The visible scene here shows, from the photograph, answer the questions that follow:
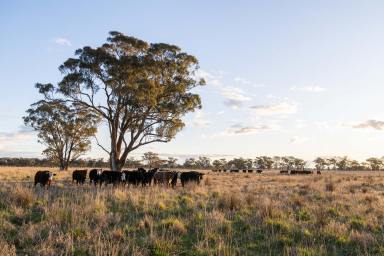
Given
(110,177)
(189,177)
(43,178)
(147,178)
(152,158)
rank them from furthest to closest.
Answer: (152,158)
(189,177)
(147,178)
(110,177)
(43,178)

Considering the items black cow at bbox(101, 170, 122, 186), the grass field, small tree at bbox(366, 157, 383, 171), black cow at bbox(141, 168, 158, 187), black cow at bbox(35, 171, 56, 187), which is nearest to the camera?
the grass field

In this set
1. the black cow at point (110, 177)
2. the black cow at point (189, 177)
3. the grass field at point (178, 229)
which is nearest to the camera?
the grass field at point (178, 229)

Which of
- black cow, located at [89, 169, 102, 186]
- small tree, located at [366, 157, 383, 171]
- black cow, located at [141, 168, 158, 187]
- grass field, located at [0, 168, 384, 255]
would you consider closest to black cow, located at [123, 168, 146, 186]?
black cow, located at [141, 168, 158, 187]

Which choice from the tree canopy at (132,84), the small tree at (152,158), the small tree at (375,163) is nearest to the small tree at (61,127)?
the tree canopy at (132,84)

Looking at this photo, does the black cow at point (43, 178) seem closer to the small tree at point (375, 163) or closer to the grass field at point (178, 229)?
the grass field at point (178, 229)

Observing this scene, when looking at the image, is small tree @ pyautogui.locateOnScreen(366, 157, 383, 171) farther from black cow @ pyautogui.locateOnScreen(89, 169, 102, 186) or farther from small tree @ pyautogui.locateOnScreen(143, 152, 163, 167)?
black cow @ pyautogui.locateOnScreen(89, 169, 102, 186)

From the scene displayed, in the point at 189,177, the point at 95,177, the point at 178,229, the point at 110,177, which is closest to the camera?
the point at 178,229

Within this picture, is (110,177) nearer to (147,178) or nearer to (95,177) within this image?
(95,177)

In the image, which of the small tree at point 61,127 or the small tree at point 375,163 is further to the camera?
the small tree at point 375,163

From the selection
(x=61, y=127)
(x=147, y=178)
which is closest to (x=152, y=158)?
(x=61, y=127)

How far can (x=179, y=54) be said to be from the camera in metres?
38.9

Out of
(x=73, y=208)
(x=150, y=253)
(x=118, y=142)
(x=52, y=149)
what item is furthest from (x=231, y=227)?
(x=52, y=149)

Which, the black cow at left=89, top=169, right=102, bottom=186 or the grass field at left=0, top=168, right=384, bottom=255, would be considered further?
the black cow at left=89, top=169, right=102, bottom=186

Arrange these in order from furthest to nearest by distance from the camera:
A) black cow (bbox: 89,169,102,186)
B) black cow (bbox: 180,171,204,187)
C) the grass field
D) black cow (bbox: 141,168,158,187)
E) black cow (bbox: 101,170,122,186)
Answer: black cow (bbox: 180,171,204,187) → black cow (bbox: 141,168,158,187) → black cow (bbox: 89,169,102,186) → black cow (bbox: 101,170,122,186) → the grass field
